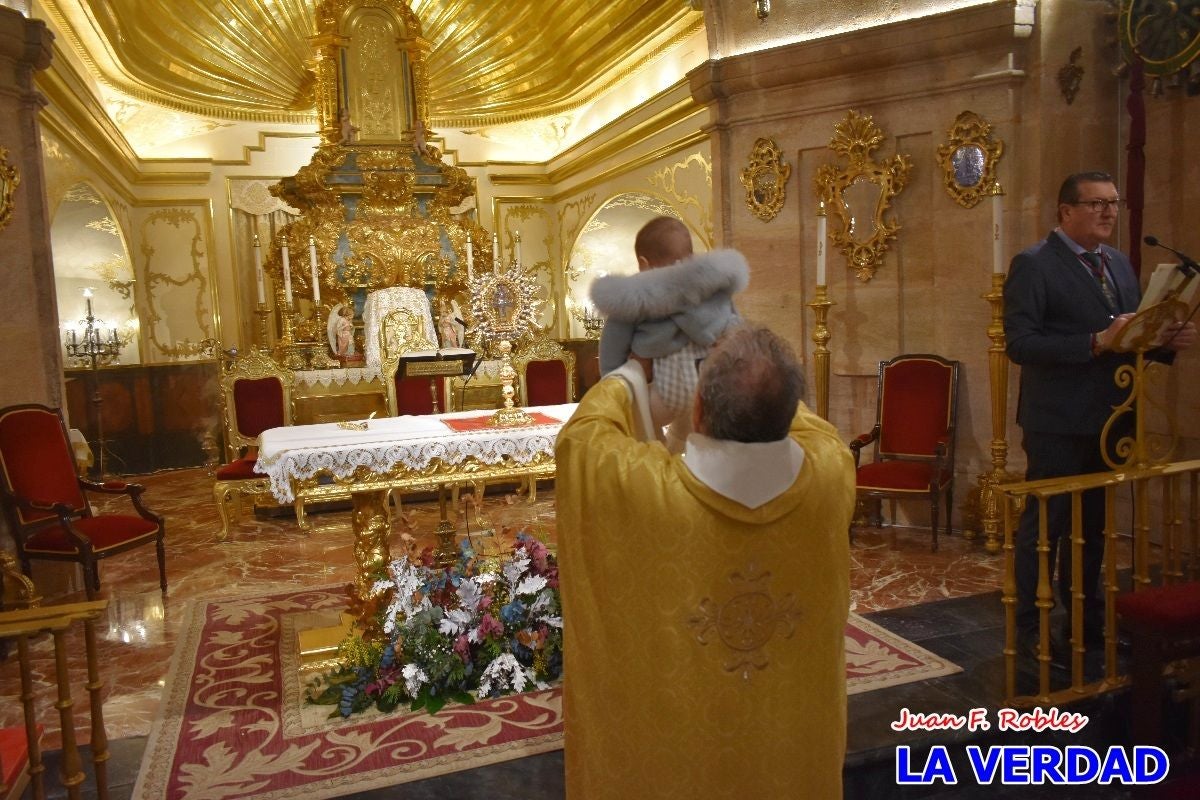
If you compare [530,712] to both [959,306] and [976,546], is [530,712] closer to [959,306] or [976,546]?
[976,546]

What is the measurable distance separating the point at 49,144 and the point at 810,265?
5944 mm

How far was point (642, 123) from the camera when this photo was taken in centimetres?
861

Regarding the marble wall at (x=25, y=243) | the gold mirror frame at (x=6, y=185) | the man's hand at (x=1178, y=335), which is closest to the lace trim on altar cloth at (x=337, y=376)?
the marble wall at (x=25, y=243)

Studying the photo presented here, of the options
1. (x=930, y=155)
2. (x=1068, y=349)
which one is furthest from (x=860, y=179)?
(x=1068, y=349)

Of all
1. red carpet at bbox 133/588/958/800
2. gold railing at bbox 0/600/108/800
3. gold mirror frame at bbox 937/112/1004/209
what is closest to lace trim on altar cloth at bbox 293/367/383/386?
red carpet at bbox 133/588/958/800

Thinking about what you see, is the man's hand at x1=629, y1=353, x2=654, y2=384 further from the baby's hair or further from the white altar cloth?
the white altar cloth

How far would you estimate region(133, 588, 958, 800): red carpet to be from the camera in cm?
286

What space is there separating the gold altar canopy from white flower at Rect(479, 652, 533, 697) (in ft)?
21.8

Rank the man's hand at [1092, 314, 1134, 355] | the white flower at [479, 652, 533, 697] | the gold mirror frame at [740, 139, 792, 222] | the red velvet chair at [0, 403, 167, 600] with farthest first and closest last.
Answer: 1. the gold mirror frame at [740, 139, 792, 222]
2. the red velvet chair at [0, 403, 167, 600]
3. the white flower at [479, 652, 533, 697]
4. the man's hand at [1092, 314, 1134, 355]

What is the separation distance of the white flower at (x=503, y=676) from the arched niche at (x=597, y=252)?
24.1 ft

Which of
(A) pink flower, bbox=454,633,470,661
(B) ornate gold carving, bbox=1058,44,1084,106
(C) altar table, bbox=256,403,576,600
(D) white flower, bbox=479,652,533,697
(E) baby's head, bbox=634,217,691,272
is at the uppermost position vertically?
(B) ornate gold carving, bbox=1058,44,1084,106

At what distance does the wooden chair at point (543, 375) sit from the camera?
8.29m

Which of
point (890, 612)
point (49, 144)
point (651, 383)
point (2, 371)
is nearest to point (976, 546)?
point (890, 612)

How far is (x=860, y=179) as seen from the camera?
5.91 m
